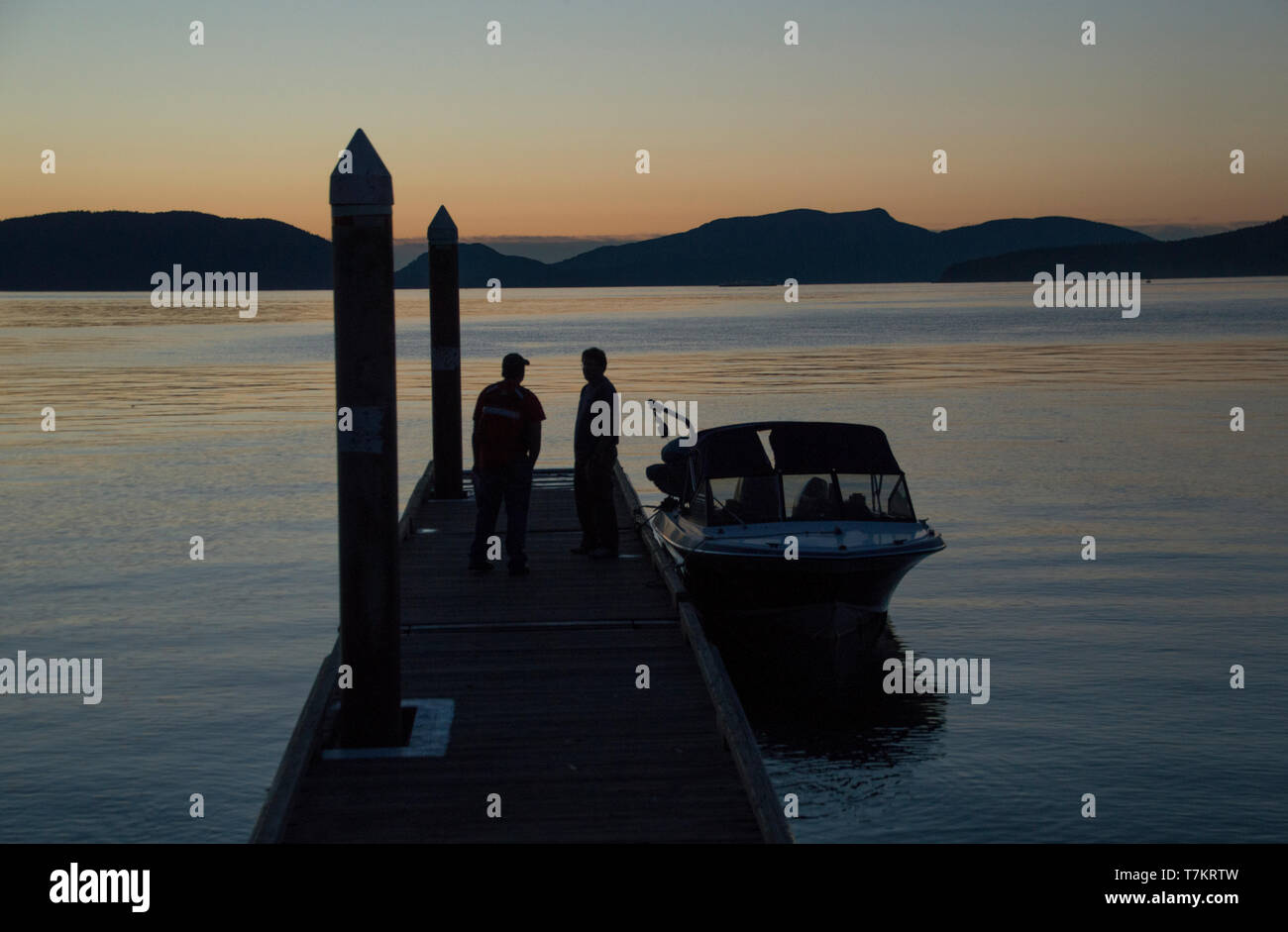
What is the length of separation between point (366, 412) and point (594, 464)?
20.0 feet

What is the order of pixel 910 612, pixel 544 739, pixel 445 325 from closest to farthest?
pixel 544 739
pixel 910 612
pixel 445 325

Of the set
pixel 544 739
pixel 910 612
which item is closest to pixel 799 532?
pixel 910 612

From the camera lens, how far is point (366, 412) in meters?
8.36

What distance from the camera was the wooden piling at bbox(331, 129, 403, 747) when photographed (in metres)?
8.32

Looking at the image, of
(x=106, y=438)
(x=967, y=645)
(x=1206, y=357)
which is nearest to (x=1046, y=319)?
(x=1206, y=357)

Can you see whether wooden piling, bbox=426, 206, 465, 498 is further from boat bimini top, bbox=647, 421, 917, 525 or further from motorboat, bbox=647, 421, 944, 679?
boat bimini top, bbox=647, 421, 917, 525

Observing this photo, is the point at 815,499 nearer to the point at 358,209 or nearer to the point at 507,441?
the point at 507,441

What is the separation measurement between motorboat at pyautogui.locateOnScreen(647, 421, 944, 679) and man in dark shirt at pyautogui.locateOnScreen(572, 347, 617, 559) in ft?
2.44

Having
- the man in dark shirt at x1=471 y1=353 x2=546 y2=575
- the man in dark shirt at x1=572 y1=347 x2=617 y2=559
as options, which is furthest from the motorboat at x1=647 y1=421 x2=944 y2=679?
the man in dark shirt at x1=471 y1=353 x2=546 y2=575

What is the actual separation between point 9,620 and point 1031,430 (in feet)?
93.7

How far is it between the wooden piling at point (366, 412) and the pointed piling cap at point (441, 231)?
10.8 metres

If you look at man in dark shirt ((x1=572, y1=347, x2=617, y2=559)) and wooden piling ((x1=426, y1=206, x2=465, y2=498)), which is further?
wooden piling ((x1=426, y1=206, x2=465, y2=498))

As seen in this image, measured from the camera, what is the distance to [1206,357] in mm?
69562

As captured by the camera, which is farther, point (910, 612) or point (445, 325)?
point (445, 325)
